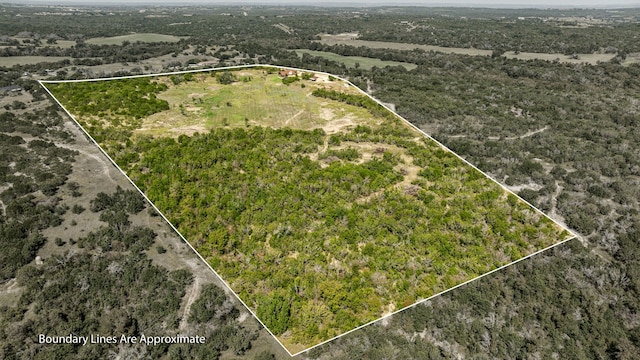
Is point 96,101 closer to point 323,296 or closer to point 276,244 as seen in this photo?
point 276,244

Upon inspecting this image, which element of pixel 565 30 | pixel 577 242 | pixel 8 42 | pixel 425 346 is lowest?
pixel 425 346

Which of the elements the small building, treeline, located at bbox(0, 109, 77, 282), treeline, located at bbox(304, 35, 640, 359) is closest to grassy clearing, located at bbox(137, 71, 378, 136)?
the small building

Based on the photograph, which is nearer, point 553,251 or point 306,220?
point 306,220

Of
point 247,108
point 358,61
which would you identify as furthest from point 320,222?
point 358,61

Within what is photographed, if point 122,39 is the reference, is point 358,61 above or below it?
below

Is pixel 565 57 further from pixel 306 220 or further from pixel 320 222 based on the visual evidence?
pixel 306 220

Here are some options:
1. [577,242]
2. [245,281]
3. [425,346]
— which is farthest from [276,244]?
[577,242]

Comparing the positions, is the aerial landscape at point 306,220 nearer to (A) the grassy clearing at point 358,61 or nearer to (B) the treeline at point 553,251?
(B) the treeline at point 553,251

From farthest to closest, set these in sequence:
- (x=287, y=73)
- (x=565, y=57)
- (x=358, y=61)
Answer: (x=565, y=57)
(x=358, y=61)
(x=287, y=73)

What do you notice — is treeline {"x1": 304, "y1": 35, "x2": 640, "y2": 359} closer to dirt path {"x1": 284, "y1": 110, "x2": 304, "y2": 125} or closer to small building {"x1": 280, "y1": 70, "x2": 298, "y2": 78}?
small building {"x1": 280, "y1": 70, "x2": 298, "y2": 78}
